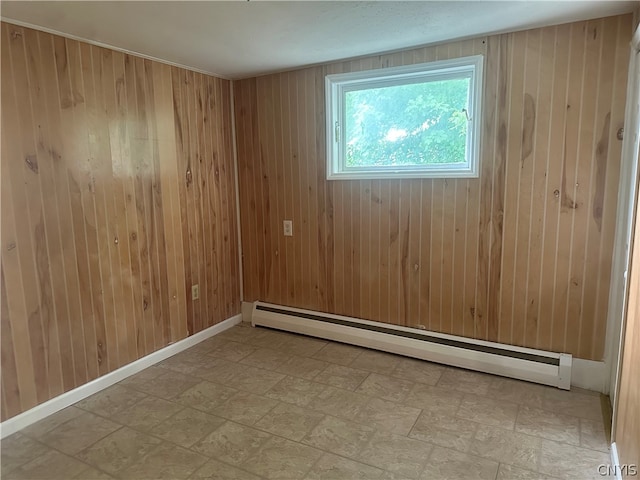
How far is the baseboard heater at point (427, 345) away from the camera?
2.59 meters

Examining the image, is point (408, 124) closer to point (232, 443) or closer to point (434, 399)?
point (434, 399)

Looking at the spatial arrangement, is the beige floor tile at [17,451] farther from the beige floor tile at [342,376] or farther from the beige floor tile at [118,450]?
the beige floor tile at [342,376]

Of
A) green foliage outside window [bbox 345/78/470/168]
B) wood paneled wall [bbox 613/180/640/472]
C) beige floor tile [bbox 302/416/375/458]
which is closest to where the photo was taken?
wood paneled wall [bbox 613/180/640/472]

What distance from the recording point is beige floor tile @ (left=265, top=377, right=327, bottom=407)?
8.19ft

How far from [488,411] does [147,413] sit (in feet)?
6.51

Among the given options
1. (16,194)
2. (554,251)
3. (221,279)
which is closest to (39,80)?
(16,194)

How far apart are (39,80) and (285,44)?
4.66 feet

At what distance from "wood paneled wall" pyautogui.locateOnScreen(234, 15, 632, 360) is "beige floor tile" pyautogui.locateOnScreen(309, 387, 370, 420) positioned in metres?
0.80

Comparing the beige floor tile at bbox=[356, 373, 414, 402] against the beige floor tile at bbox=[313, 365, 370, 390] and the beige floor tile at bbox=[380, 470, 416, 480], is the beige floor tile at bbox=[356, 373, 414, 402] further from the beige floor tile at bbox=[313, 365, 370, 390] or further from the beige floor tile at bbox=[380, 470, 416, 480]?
the beige floor tile at bbox=[380, 470, 416, 480]

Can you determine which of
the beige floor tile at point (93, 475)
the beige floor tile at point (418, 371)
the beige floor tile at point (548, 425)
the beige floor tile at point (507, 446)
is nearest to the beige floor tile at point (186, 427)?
the beige floor tile at point (93, 475)

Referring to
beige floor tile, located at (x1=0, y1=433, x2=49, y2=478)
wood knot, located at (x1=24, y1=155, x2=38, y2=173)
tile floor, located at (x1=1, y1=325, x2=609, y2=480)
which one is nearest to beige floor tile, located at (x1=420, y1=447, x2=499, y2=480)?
tile floor, located at (x1=1, y1=325, x2=609, y2=480)

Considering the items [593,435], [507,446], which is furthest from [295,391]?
[593,435]

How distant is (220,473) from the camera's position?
1.89 metres

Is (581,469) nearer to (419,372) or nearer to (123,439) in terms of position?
(419,372)
